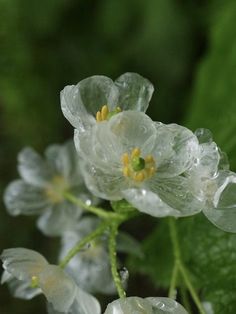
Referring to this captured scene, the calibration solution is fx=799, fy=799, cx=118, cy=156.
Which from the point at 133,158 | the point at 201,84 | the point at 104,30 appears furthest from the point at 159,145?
the point at 104,30

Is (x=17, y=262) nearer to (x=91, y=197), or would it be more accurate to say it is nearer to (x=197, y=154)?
(x=197, y=154)

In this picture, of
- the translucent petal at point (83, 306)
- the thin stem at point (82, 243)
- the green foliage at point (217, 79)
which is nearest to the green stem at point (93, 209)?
the thin stem at point (82, 243)

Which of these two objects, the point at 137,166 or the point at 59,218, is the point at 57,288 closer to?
the point at 137,166

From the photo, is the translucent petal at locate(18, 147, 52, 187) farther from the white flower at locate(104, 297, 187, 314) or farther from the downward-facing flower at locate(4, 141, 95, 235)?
the white flower at locate(104, 297, 187, 314)

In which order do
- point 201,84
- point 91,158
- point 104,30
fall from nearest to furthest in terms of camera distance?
point 91,158 → point 201,84 → point 104,30

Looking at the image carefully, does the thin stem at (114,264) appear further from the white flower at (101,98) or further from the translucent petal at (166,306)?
the white flower at (101,98)

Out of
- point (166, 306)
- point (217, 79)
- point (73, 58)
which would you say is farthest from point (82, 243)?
point (73, 58)

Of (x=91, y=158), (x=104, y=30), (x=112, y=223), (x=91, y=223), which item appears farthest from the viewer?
(x=104, y=30)
